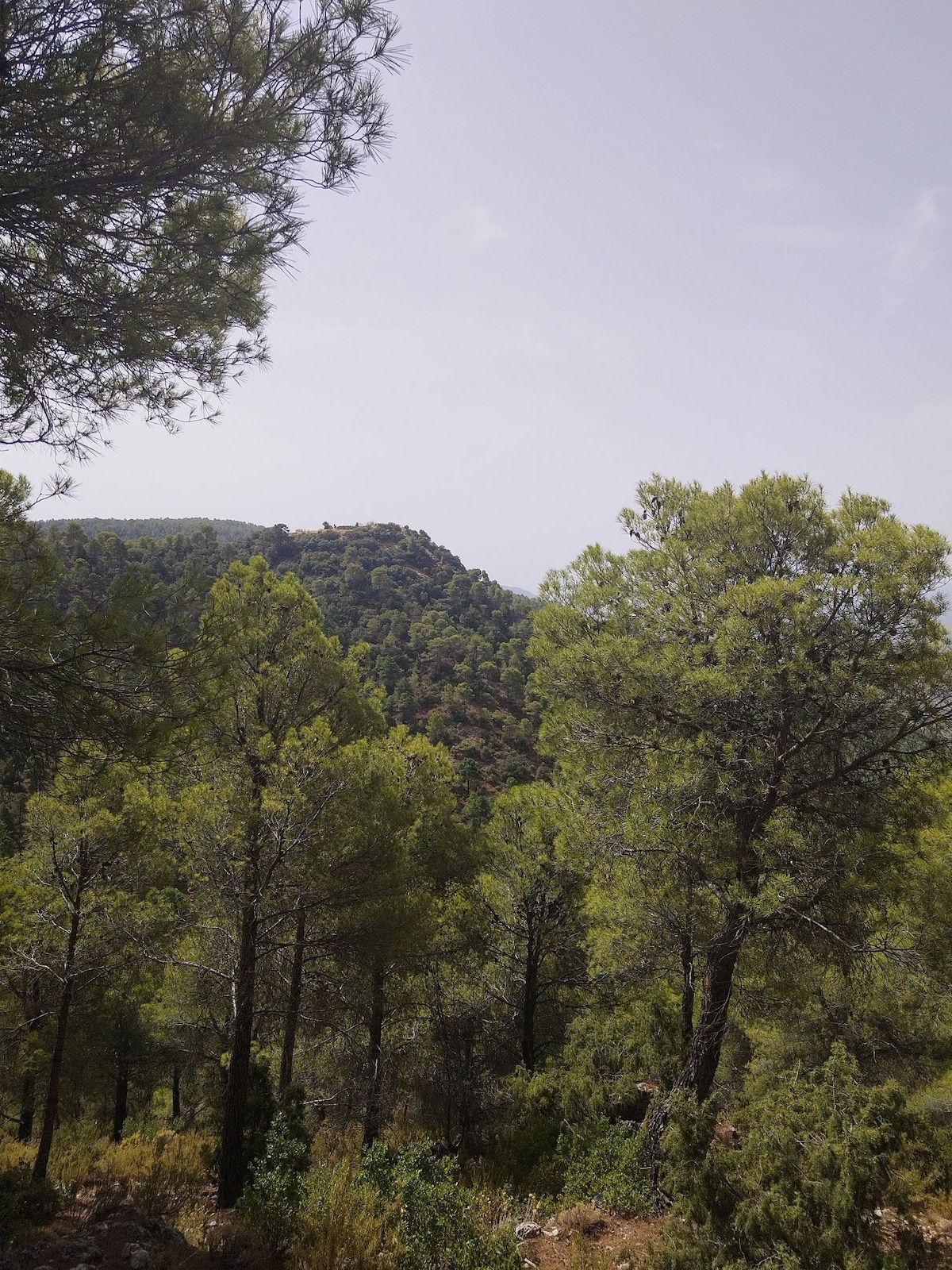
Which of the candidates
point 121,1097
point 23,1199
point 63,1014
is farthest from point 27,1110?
point 23,1199

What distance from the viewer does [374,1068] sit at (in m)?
9.38

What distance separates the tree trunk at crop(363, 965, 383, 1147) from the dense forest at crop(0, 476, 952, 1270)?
78 millimetres

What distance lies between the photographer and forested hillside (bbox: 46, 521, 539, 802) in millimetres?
47281

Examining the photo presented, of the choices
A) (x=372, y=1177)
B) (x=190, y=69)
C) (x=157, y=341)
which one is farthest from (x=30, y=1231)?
(x=190, y=69)

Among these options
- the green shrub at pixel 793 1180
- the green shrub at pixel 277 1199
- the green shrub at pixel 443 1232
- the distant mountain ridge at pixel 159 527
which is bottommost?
the green shrub at pixel 277 1199

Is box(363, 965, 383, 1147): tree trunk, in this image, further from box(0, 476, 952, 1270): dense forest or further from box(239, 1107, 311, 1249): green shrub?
box(239, 1107, 311, 1249): green shrub

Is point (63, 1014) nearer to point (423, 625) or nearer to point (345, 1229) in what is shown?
point (345, 1229)

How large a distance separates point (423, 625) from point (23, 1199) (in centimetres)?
5599

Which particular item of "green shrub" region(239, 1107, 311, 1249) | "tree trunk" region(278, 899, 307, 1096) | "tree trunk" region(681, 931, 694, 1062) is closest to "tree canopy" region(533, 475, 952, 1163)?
"tree trunk" region(681, 931, 694, 1062)

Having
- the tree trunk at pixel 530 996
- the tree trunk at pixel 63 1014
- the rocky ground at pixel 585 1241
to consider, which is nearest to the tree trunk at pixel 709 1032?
the rocky ground at pixel 585 1241

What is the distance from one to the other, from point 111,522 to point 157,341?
159383mm

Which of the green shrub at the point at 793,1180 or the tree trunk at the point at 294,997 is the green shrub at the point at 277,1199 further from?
the tree trunk at the point at 294,997

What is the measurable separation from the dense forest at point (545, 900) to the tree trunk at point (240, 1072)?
43 millimetres

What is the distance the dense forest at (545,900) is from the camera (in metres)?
4.32
